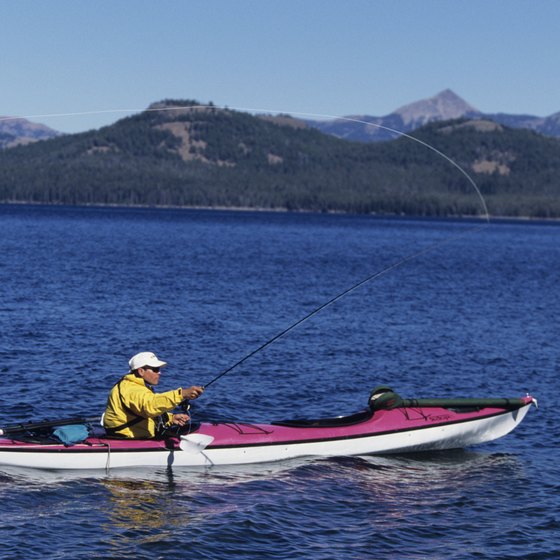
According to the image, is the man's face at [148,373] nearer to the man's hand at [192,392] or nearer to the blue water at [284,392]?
the man's hand at [192,392]

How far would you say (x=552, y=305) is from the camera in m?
56.8

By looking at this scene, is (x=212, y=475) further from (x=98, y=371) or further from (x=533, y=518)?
(x=98, y=371)

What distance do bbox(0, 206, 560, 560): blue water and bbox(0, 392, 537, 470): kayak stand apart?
24 cm

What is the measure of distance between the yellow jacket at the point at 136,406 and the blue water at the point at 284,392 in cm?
77

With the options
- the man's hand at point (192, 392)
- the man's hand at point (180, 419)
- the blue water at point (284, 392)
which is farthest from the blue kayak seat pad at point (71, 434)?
the man's hand at point (192, 392)

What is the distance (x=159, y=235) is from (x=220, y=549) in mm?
122066

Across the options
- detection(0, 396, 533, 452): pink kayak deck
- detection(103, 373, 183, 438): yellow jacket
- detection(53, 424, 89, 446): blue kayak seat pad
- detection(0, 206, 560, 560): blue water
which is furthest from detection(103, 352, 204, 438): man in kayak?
detection(0, 206, 560, 560): blue water

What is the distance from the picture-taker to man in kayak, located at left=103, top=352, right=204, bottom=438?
54.0 ft

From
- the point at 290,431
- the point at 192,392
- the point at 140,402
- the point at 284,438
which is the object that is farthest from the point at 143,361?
the point at 290,431

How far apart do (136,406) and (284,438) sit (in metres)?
3.00

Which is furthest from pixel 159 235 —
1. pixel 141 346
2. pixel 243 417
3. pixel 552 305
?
pixel 243 417

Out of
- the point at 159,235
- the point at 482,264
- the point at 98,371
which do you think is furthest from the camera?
the point at 159,235

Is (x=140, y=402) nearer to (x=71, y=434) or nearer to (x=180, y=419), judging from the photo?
(x=180, y=419)

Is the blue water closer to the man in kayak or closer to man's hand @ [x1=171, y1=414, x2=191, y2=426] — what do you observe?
the man in kayak
